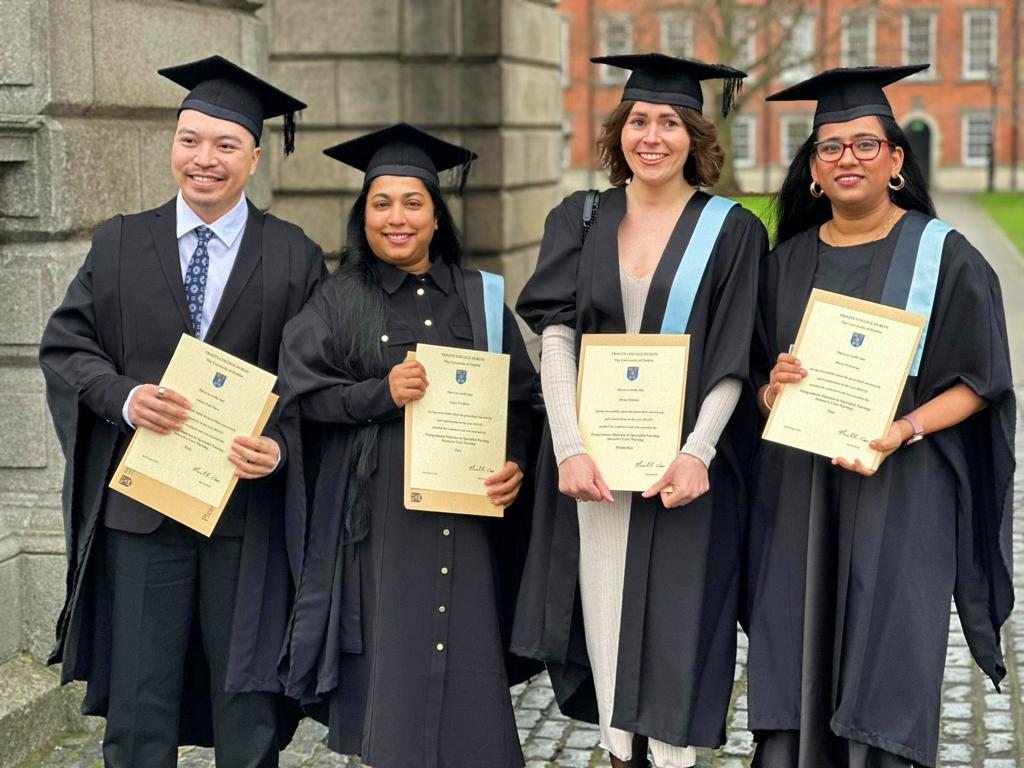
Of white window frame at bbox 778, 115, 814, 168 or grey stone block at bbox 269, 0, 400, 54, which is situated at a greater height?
white window frame at bbox 778, 115, 814, 168

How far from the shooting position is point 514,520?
4648 millimetres

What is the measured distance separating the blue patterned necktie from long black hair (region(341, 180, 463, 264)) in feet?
1.33

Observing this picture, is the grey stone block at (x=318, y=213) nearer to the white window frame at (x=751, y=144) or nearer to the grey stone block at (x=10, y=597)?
the grey stone block at (x=10, y=597)

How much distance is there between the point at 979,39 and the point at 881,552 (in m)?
55.8

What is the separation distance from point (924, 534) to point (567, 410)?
40.6 inches

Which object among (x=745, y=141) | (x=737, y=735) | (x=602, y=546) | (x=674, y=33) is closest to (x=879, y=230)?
(x=602, y=546)

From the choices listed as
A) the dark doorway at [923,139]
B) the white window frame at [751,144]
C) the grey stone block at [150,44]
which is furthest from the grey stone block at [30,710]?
the dark doorway at [923,139]

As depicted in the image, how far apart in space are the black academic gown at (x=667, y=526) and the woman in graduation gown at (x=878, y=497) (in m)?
0.11

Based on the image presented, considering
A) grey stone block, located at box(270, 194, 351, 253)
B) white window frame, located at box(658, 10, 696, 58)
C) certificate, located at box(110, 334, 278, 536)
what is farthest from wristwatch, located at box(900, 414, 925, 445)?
white window frame, located at box(658, 10, 696, 58)

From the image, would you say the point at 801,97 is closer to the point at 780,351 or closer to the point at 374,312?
the point at 780,351

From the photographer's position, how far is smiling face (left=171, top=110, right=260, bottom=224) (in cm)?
425

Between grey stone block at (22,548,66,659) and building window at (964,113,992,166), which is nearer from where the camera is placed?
grey stone block at (22,548,66,659)

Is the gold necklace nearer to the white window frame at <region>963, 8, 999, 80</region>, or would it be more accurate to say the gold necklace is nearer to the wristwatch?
the wristwatch

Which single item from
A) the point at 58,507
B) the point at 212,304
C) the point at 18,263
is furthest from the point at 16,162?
the point at 212,304
